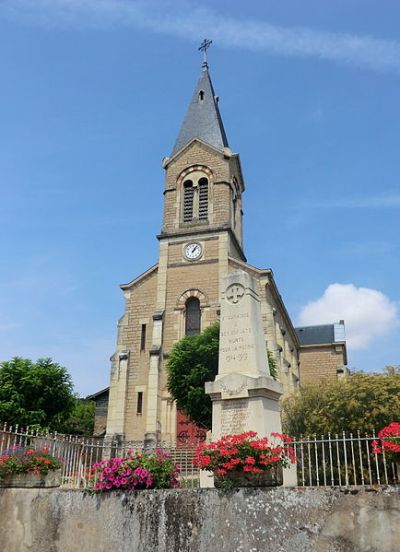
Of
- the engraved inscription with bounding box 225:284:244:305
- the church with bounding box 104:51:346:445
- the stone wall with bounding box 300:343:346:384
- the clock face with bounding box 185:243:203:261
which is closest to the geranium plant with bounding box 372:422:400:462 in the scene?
the engraved inscription with bounding box 225:284:244:305

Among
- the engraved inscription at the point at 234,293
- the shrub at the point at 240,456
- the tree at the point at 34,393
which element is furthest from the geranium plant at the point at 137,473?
the tree at the point at 34,393

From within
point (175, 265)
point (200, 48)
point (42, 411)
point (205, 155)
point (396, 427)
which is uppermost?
point (200, 48)

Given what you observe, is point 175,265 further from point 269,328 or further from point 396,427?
point 396,427

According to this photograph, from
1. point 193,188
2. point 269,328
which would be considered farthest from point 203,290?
point 193,188

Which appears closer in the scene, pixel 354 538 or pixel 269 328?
pixel 354 538

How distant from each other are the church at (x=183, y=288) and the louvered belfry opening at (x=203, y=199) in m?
0.06

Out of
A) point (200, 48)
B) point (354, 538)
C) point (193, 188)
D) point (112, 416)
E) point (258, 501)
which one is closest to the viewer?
point (354, 538)

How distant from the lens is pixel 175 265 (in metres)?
26.4

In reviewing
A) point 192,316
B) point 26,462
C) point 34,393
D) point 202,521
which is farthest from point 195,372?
point 202,521

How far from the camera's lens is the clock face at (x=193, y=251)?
1037 inches

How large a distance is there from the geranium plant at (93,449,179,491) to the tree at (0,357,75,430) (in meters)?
18.4

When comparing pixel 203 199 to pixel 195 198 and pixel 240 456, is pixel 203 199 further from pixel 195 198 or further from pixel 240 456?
pixel 240 456

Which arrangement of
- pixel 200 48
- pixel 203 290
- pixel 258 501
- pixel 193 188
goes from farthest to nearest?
pixel 200 48, pixel 193 188, pixel 203 290, pixel 258 501

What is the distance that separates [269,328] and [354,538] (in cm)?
1860
